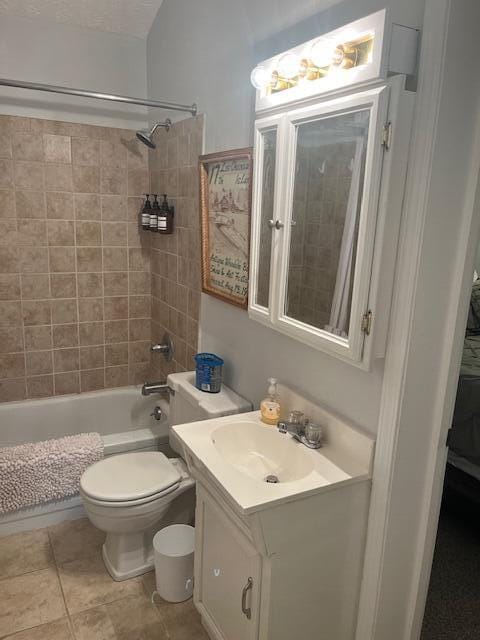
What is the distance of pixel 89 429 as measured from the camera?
124 inches

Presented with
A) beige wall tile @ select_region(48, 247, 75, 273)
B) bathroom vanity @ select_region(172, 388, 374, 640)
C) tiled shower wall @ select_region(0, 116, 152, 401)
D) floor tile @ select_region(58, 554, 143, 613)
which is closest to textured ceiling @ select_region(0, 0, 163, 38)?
tiled shower wall @ select_region(0, 116, 152, 401)

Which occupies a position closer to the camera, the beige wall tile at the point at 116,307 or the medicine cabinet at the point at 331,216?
the medicine cabinet at the point at 331,216

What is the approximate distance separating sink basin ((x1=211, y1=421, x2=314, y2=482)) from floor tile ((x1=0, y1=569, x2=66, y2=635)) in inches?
39.6

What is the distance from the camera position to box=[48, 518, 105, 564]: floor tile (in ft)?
7.61

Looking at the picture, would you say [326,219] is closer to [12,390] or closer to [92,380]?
[92,380]

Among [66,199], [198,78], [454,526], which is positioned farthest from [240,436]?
[66,199]

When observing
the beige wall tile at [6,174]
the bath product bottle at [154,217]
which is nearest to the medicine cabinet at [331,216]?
the bath product bottle at [154,217]

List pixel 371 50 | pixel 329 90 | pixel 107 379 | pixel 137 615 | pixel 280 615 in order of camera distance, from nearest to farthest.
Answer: pixel 371 50 < pixel 329 90 < pixel 280 615 < pixel 137 615 < pixel 107 379

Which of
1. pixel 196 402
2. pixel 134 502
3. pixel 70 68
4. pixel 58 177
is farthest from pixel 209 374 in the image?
pixel 70 68

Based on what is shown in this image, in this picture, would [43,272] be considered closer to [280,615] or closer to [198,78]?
[198,78]

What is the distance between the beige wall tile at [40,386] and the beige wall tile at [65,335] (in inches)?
8.7

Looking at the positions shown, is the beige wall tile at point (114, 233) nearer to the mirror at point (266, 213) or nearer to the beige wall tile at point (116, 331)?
the beige wall tile at point (116, 331)

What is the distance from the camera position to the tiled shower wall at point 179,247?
8.27ft

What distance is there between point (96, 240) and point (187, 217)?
2.63 ft
